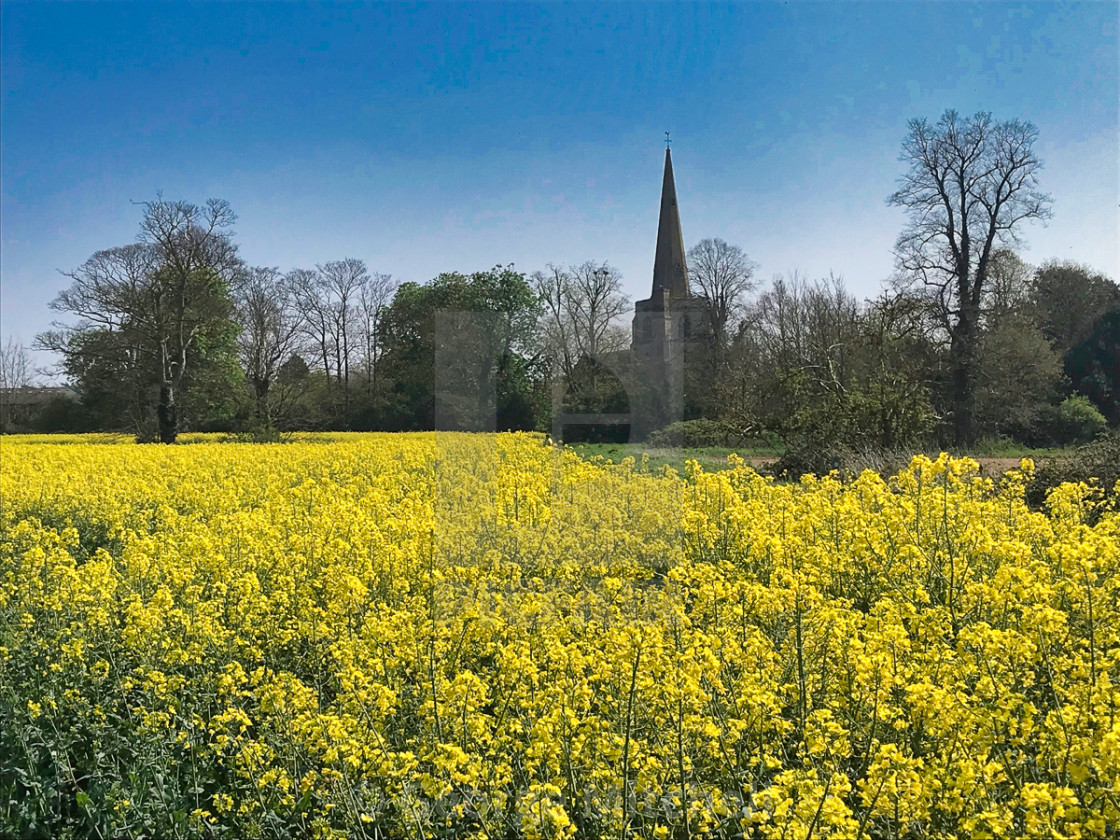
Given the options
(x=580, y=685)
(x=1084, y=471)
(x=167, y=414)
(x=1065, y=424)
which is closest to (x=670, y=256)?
(x=1065, y=424)

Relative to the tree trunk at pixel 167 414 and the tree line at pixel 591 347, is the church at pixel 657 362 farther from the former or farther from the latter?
the tree trunk at pixel 167 414

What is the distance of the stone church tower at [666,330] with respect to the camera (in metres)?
23.2

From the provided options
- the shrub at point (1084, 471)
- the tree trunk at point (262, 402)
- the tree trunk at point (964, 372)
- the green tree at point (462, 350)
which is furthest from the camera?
the green tree at point (462, 350)

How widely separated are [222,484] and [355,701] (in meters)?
7.45

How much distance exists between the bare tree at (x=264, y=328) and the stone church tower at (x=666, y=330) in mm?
14441

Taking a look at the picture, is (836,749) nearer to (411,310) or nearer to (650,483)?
(650,483)

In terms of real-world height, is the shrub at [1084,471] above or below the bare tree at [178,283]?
below

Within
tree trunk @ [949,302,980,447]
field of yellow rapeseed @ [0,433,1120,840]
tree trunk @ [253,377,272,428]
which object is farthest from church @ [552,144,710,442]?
field of yellow rapeseed @ [0,433,1120,840]

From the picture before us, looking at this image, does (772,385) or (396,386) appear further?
(396,386)

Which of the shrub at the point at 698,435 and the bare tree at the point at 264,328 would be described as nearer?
the shrub at the point at 698,435

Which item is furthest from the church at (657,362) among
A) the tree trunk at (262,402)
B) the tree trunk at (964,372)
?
the tree trunk at (262,402)

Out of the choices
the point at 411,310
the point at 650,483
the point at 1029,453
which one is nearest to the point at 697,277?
the point at 411,310

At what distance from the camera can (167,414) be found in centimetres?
2147

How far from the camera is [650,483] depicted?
8695 millimetres
